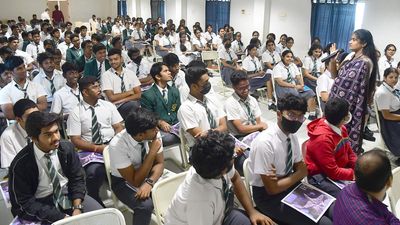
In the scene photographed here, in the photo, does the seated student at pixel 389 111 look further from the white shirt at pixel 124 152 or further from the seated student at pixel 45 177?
the seated student at pixel 45 177

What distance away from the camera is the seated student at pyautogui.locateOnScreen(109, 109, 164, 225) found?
2.28 meters

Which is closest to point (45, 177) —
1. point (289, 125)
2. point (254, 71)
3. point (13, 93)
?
point (289, 125)

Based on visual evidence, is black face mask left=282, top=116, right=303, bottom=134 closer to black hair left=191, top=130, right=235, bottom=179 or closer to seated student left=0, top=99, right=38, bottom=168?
black hair left=191, top=130, right=235, bottom=179

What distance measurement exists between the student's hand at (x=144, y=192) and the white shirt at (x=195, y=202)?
1.88 feet

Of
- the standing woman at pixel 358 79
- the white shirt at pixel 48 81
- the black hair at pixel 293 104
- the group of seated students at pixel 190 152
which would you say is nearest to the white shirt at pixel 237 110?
the group of seated students at pixel 190 152

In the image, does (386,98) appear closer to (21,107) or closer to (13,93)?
(21,107)

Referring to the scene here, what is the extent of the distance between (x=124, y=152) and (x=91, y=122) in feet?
2.77

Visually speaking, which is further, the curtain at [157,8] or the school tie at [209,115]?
the curtain at [157,8]

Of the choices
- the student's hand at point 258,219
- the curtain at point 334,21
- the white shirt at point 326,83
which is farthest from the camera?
the curtain at point 334,21

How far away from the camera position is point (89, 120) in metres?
3.03

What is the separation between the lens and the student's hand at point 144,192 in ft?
7.47

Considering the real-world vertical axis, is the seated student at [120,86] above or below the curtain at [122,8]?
below

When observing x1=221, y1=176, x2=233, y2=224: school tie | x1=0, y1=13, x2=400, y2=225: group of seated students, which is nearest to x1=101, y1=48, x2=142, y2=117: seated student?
x1=0, y1=13, x2=400, y2=225: group of seated students

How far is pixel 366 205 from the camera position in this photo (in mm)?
1557
